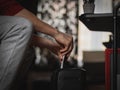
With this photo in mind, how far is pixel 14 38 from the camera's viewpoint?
3.59 ft

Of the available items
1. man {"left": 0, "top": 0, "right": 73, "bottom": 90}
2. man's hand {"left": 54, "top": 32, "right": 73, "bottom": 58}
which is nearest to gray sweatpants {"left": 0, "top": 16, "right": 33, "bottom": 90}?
man {"left": 0, "top": 0, "right": 73, "bottom": 90}

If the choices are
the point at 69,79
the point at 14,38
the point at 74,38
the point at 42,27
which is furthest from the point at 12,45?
the point at 74,38

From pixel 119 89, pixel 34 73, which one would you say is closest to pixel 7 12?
pixel 119 89

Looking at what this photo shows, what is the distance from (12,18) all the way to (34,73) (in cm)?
320

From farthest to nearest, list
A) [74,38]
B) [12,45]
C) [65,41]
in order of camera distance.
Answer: [74,38] → [65,41] → [12,45]

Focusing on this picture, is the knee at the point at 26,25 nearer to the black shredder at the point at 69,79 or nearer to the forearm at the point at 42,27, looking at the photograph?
the forearm at the point at 42,27

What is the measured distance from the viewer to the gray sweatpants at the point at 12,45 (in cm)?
107

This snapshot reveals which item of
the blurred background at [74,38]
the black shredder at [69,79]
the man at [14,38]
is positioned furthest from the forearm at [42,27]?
the blurred background at [74,38]

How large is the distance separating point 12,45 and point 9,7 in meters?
0.19

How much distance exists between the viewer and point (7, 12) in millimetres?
1220

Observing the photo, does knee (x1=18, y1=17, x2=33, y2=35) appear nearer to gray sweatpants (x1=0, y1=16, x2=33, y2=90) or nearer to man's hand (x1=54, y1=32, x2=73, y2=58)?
gray sweatpants (x1=0, y1=16, x2=33, y2=90)

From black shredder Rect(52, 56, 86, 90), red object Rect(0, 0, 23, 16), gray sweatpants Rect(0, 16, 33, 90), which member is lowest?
black shredder Rect(52, 56, 86, 90)

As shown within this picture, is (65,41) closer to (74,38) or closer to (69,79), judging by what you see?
(69,79)

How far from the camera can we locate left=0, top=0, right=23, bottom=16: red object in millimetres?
1186
